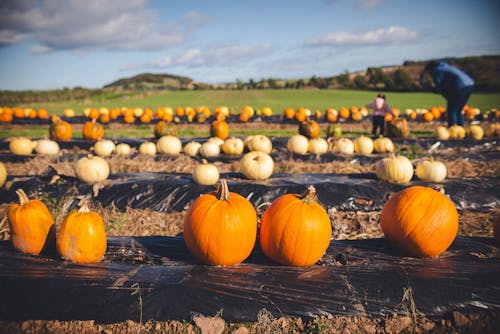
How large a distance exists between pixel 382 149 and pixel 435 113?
12629 millimetres

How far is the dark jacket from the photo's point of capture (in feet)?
40.4

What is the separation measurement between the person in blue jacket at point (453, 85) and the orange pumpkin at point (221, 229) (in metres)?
12.6

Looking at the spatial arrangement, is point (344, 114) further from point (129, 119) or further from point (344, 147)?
point (129, 119)

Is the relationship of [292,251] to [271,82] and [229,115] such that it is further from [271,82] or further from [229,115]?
[271,82]

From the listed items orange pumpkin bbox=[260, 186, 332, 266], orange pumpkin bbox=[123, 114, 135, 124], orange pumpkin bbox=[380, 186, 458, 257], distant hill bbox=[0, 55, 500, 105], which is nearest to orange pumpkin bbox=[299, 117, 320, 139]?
orange pumpkin bbox=[380, 186, 458, 257]

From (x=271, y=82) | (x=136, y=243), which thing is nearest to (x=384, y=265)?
(x=136, y=243)

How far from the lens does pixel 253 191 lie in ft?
18.9

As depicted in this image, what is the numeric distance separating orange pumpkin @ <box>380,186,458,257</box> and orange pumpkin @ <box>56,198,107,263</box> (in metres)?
2.84

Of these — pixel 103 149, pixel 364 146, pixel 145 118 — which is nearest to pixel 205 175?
pixel 103 149

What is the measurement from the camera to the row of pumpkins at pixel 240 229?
2.82 m

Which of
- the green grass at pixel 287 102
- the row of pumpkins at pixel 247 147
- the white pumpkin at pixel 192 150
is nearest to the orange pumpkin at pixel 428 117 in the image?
the green grass at pixel 287 102

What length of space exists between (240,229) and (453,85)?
12.9 metres

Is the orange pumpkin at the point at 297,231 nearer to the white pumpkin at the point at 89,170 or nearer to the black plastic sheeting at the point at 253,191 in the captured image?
the black plastic sheeting at the point at 253,191

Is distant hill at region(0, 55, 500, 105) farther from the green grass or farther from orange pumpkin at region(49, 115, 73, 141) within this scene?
orange pumpkin at region(49, 115, 73, 141)
